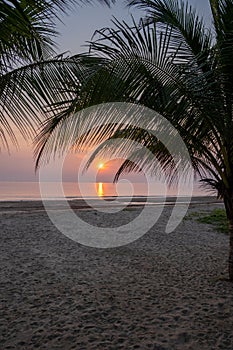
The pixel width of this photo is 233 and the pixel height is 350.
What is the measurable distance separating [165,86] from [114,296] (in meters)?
2.62

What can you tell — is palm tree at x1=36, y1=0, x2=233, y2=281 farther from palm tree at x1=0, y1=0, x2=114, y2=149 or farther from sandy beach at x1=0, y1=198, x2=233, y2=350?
sandy beach at x1=0, y1=198, x2=233, y2=350

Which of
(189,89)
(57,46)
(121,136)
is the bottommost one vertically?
(121,136)

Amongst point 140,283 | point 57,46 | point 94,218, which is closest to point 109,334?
point 140,283

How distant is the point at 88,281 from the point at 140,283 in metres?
0.74

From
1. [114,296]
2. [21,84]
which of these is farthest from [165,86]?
[114,296]

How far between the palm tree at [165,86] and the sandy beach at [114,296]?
1.17m

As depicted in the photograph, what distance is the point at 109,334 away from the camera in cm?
352

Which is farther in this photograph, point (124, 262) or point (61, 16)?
point (124, 262)

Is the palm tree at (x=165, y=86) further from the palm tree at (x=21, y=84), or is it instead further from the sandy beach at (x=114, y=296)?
the sandy beach at (x=114, y=296)

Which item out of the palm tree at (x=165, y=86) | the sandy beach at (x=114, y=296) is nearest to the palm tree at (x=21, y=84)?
the palm tree at (x=165, y=86)

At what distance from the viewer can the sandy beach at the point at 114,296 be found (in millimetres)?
3428

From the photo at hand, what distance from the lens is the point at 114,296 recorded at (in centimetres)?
462

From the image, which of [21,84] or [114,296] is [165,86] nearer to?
[21,84]

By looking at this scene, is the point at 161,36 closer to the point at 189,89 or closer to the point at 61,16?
the point at 189,89
